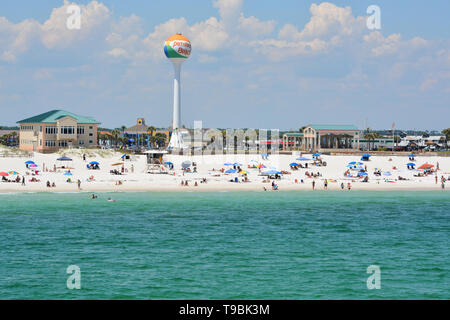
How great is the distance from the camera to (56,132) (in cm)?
10138

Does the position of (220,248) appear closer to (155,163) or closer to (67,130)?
(155,163)

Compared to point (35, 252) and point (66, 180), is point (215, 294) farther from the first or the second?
point (66, 180)

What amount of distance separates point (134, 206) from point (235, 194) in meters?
14.5

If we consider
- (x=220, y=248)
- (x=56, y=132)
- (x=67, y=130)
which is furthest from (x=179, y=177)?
(x=56, y=132)

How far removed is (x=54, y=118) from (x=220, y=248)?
252ft

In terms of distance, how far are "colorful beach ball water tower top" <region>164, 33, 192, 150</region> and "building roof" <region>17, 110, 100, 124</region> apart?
57.4 ft

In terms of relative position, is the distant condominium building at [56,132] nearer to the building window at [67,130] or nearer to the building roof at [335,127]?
the building window at [67,130]

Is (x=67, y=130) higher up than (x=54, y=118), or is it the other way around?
(x=54, y=118)

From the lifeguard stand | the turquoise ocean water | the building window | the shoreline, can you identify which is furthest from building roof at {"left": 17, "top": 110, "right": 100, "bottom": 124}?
the turquoise ocean water

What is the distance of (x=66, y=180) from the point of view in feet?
213

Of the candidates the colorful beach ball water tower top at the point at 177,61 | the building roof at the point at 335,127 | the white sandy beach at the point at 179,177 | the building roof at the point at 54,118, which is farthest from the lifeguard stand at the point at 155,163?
the building roof at the point at 335,127

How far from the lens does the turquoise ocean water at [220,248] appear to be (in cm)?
2514

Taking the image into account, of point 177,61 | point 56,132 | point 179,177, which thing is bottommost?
point 179,177

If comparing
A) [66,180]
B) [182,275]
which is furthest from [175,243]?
[66,180]
